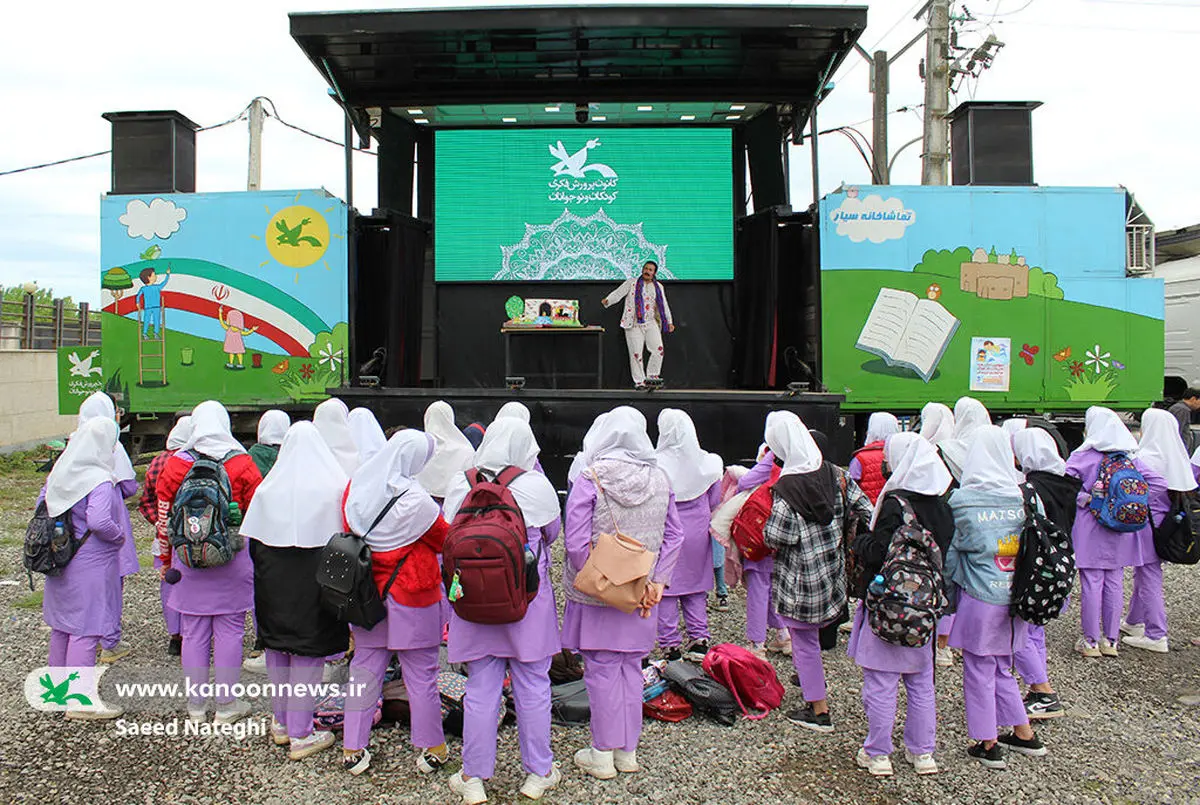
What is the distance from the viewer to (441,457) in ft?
18.1

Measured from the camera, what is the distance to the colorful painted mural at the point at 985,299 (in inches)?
359

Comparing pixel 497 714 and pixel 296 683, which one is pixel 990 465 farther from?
pixel 296 683

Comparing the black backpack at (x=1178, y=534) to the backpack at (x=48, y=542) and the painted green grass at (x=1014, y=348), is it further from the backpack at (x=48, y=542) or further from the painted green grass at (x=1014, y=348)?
the backpack at (x=48, y=542)

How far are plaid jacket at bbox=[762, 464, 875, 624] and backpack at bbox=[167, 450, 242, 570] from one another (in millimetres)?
2559

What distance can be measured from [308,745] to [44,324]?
16.5 m

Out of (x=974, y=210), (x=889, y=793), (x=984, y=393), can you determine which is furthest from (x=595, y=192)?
(x=889, y=793)

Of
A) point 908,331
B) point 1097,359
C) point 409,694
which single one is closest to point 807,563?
point 409,694

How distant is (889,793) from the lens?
369 cm

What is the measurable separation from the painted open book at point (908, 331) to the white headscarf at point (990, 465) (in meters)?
5.36

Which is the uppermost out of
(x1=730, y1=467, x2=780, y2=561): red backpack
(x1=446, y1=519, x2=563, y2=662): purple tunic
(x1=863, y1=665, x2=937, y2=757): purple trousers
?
(x1=730, y1=467, x2=780, y2=561): red backpack

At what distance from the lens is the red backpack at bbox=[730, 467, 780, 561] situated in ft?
13.8

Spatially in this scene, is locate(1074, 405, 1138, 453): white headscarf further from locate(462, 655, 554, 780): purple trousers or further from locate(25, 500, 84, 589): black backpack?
locate(25, 500, 84, 589): black backpack

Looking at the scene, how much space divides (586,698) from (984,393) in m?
6.61

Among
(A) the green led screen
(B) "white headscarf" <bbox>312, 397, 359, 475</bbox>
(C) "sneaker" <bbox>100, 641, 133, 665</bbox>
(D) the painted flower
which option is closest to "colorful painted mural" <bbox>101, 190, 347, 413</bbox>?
(A) the green led screen
